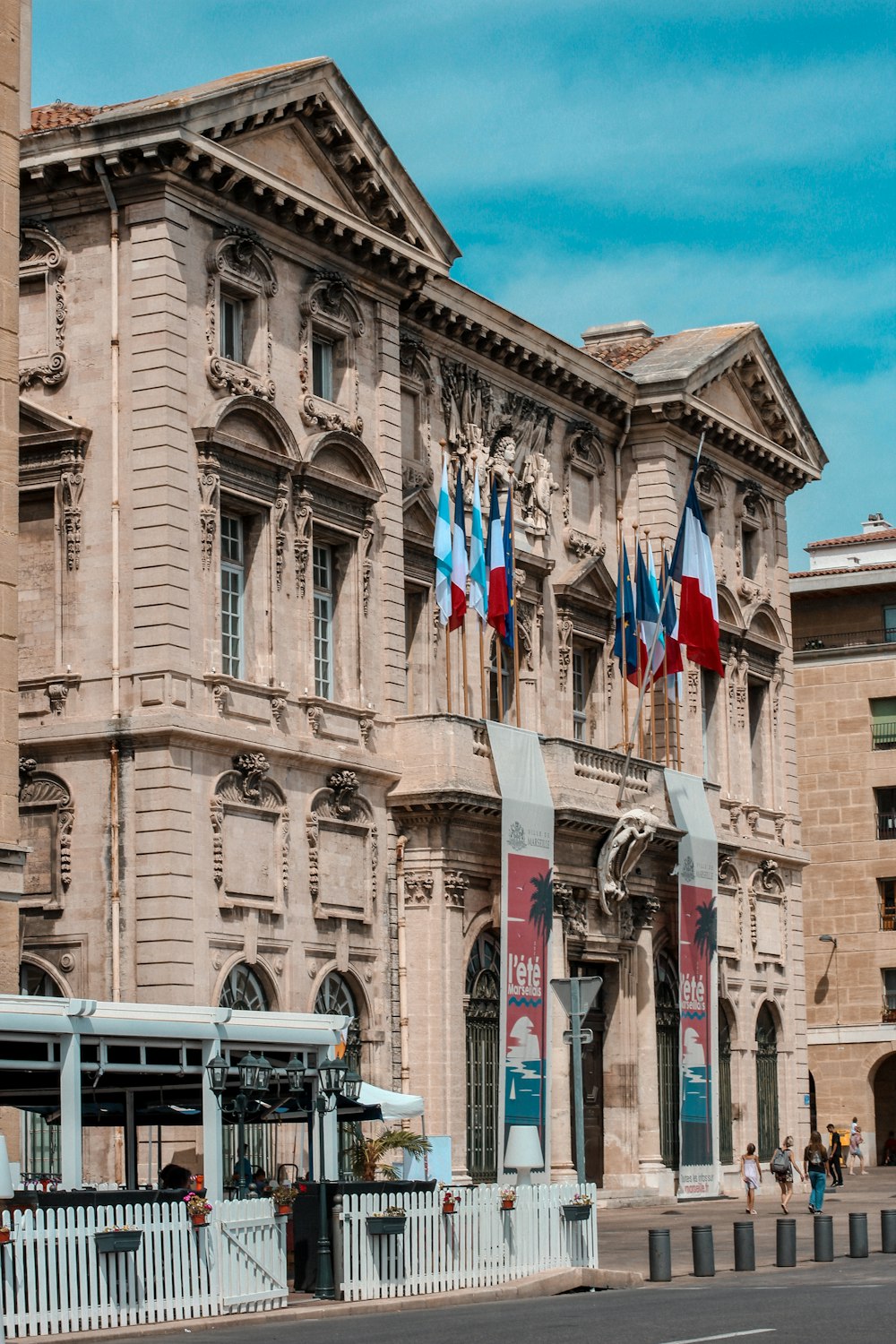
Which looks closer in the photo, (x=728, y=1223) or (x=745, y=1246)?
(x=745, y=1246)

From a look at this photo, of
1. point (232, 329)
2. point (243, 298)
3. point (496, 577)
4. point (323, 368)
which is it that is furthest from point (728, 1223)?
point (243, 298)

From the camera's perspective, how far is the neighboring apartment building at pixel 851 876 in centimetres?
6712

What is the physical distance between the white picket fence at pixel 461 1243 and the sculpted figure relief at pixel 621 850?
14.0m

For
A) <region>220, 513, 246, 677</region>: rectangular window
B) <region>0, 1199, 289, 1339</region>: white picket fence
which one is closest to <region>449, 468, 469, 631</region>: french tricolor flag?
<region>220, 513, 246, 677</region>: rectangular window

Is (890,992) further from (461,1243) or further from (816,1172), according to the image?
(461,1243)

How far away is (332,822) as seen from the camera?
36.0m

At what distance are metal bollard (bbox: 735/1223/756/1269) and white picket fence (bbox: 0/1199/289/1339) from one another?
6760mm

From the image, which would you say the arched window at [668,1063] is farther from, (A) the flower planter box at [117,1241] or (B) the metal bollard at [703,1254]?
(A) the flower planter box at [117,1241]

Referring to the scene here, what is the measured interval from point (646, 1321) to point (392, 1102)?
11.4 meters

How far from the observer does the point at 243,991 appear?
3388 cm

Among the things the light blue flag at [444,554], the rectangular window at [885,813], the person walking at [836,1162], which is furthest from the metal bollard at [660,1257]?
the rectangular window at [885,813]

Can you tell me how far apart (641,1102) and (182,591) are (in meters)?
15.2

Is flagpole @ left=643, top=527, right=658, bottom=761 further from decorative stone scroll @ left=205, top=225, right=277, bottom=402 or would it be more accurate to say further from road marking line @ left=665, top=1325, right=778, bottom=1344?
road marking line @ left=665, top=1325, right=778, bottom=1344

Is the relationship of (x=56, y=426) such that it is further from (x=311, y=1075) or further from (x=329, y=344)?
(x=311, y=1075)
